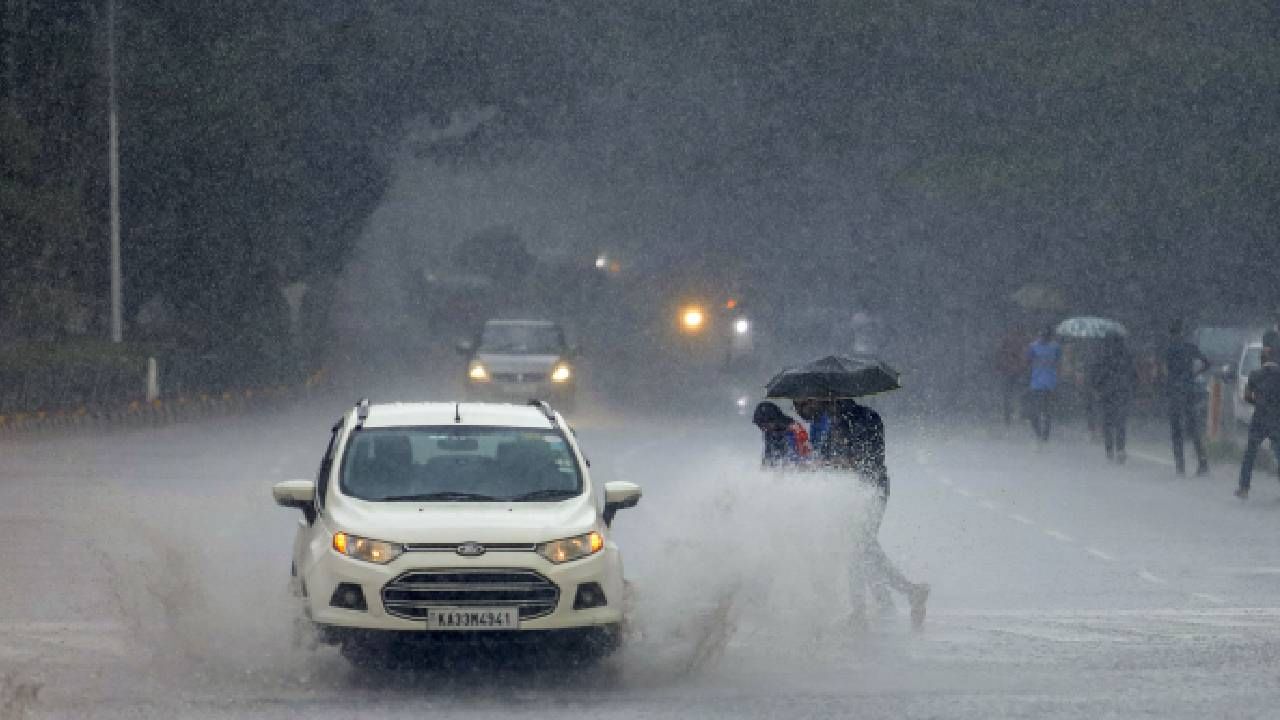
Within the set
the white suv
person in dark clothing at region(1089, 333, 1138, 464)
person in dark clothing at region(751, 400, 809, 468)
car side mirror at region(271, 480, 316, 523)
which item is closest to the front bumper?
the white suv

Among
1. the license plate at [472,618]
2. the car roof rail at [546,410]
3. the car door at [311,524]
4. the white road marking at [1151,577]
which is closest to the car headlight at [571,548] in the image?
the license plate at [472,618]

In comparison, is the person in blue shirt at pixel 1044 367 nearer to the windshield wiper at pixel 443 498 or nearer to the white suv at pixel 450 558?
the white suv at pixel 450 558

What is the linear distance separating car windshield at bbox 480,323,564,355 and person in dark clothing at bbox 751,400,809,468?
27.8 m

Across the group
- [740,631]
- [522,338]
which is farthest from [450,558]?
[522,338]

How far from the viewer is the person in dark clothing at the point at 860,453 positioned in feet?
41.3

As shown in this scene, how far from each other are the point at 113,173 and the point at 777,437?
31.1 meters

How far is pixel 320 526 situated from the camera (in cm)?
1073

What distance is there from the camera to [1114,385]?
29.7 meters

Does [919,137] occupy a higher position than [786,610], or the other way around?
[919,137]

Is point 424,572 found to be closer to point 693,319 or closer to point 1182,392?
point 1182,392

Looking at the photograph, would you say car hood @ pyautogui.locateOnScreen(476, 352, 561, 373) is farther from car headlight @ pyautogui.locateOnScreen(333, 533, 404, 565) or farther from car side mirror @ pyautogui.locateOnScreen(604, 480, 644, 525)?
car headlight @ pyautogui.locateOnScreen(333, 533, 404, 565)

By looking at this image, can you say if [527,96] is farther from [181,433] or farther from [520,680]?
[520,680]

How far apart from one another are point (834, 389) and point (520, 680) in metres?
3.07

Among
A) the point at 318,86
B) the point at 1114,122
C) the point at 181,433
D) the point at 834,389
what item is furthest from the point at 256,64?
the point at 834,389
